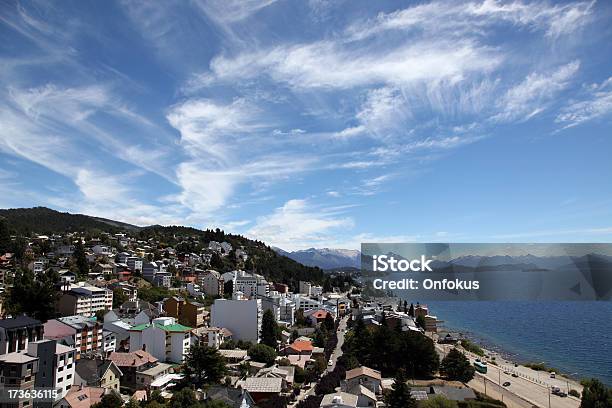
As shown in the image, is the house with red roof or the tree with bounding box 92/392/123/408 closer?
the tree with bounding box 92/392/123/408

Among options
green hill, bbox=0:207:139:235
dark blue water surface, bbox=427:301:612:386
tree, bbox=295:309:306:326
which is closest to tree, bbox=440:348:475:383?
dark blue water surface, bbox=427:301:612:386

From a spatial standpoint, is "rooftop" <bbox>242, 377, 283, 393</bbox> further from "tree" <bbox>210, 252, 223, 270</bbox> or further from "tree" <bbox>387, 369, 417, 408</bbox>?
"tree" <bbox>210, 252, 223, 270</bbox>

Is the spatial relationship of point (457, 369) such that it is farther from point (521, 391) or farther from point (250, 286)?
point (250, 286)

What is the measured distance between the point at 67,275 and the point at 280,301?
14.7 metres

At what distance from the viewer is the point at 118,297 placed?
2950 cm

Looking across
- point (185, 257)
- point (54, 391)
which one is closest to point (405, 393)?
point (54, 391)

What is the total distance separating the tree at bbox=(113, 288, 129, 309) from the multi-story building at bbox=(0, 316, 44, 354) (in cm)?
1356

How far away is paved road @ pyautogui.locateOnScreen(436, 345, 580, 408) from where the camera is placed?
18.9m

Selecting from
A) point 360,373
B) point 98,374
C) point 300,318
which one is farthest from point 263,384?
point 300,318

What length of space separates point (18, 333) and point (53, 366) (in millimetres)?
1934

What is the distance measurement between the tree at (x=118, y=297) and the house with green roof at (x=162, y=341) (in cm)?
940

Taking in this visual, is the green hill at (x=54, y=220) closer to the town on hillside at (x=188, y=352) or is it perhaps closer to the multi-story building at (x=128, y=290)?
the town on hillside at (x=188, y=352)

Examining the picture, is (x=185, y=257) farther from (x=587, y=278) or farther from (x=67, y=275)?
(x=587, y=278)

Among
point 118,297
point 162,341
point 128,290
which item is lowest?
point 162,341
